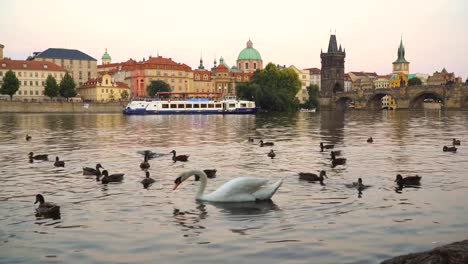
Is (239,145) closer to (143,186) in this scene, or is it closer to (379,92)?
(143,186)

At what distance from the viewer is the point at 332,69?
169 metres

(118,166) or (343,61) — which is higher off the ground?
(343,61)

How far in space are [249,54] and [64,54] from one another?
66.5 metres

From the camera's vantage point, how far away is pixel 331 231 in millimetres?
9875

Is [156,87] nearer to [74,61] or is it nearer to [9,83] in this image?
[74,61]

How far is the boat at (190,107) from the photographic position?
99.2 meters

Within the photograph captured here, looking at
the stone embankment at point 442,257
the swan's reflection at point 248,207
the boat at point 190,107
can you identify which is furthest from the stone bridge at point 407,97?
the stone embankment at point 442,257

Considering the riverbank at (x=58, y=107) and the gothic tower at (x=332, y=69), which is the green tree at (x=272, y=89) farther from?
the gothic tower at (x=332, y=69)

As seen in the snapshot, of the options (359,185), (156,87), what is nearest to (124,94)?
(156,87)

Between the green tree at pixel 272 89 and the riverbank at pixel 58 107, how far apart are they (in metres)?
29.7

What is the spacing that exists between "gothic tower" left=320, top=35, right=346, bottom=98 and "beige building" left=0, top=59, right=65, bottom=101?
7930 centimetres

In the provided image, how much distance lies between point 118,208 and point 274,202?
3.49m

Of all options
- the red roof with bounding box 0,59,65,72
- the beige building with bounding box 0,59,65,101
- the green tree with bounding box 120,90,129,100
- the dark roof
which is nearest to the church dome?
the dark roof

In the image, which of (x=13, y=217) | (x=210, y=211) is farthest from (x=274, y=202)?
(x=13, y=217)
